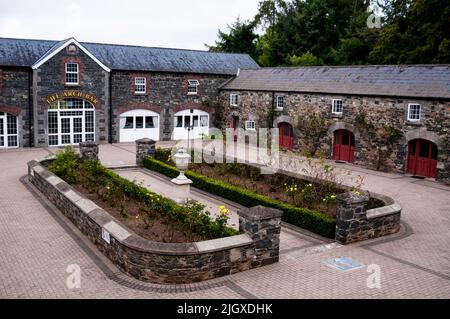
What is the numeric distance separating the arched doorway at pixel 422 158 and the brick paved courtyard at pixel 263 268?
621 centimetres

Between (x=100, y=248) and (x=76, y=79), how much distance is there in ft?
67.6

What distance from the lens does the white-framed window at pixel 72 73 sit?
29.5 metres

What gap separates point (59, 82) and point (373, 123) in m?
19.1

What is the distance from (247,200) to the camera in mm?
16109

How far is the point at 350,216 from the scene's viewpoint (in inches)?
499

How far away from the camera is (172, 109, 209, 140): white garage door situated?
113 feet

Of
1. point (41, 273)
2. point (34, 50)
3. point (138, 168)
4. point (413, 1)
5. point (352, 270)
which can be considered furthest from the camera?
point (413, 1)

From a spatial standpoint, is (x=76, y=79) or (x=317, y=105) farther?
(x=76, y=79)

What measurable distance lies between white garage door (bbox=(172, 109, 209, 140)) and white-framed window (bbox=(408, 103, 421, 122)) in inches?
626

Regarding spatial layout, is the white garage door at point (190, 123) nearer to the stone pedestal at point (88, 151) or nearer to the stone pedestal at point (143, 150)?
the stone pedestal at point (143, 150)

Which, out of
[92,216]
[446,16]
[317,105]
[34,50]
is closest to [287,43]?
[446,16]

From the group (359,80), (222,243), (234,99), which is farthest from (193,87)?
(222,243)

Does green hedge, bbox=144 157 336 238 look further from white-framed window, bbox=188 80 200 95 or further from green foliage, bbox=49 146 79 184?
white-framed window, bbox=188 80 200 95
